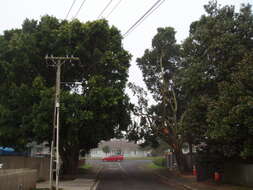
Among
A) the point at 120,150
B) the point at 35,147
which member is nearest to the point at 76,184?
the point at 35,147

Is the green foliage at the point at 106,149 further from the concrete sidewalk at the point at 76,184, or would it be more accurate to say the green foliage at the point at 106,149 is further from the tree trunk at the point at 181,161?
the concrete sidewalk at the point at 76,184

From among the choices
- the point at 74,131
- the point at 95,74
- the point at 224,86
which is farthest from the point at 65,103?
the point at 224,86

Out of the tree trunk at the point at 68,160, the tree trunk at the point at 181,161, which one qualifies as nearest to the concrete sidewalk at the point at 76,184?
the tree trunk at the point at 68,160

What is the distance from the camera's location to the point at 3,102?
2562 cm

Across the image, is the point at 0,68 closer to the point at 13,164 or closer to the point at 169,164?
the point at 13,164

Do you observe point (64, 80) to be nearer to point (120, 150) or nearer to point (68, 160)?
point (68, 160)

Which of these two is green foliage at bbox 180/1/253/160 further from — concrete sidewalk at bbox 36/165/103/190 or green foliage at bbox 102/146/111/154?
green foliage at bbox 102/146/111/154

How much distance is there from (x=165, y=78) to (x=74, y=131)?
16.5 meters

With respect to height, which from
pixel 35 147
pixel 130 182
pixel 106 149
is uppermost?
pixel 35 147

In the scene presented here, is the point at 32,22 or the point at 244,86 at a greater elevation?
the point at 32,22

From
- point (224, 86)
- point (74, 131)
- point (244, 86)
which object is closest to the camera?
point (244, 86)

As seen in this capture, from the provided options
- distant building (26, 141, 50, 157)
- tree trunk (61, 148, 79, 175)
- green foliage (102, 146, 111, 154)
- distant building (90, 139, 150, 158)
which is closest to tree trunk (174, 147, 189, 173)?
tree trunk (61, 148, 79, 175)

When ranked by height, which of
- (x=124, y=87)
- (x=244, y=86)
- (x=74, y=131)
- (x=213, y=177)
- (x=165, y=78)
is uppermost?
(x=165, y=78)

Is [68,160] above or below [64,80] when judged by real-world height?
below
